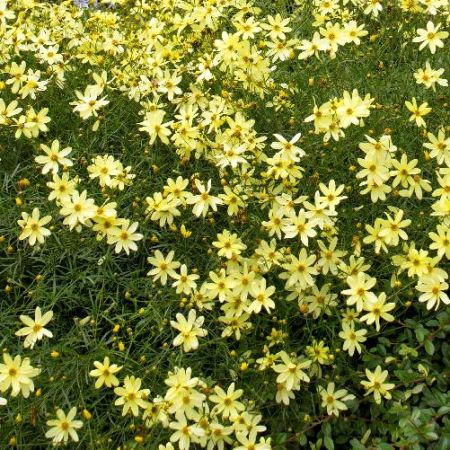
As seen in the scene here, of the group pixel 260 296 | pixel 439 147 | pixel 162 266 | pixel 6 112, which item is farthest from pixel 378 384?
pixel 6 112

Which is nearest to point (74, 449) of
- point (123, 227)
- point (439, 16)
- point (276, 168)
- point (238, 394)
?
point (238, 394)

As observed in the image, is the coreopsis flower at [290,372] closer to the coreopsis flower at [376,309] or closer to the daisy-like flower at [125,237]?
the coreopsis flower at [376,309]

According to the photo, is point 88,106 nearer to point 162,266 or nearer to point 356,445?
point 162,266

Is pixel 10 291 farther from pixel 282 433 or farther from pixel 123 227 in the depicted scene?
pixel 282 433

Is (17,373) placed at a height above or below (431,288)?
below

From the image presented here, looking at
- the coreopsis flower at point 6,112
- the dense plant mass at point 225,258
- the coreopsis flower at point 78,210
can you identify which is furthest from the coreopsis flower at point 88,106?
the coreopsis flower at point 78,210

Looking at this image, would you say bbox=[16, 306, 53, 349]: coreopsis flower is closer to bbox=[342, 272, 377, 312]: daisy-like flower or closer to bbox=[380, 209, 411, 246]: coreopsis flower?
bbox=[342, 272, 377, 312]: daisy-like flower
